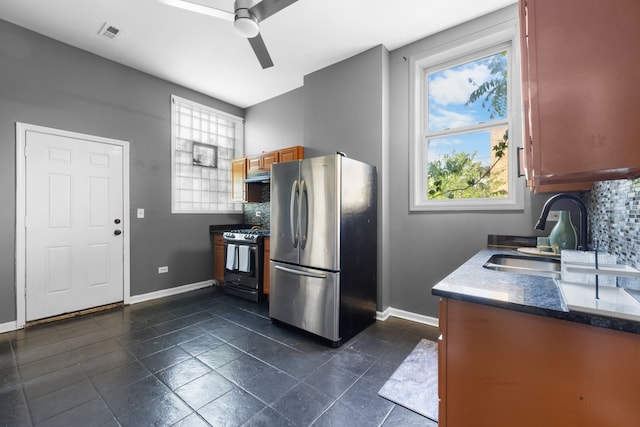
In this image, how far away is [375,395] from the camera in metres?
1.79

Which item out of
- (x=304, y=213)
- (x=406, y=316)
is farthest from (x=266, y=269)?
(x=406, y=316)

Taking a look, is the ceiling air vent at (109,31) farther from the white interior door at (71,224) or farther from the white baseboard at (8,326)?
the white baseboard at (8,326)

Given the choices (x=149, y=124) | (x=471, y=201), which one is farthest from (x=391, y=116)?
(x=149, y=124)

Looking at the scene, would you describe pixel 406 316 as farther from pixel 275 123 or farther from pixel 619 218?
pixel 275 123

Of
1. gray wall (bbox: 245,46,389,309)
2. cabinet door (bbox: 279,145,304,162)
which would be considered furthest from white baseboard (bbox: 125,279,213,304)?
gray wall (bbox: 245,46,389,309)

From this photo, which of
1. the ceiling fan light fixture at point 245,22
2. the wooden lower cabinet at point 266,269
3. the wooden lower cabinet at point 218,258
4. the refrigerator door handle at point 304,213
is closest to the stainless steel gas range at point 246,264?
the wooden lower cabinet at point 266,269

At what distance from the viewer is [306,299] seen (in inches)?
104

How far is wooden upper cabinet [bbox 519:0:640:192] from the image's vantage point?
796mm

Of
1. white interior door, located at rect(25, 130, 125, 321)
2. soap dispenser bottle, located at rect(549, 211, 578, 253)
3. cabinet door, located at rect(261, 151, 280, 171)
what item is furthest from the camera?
cabinet door, located at rect(261, 151, 280, 171)

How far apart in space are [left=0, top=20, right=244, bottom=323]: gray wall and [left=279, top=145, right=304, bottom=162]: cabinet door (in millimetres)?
1678

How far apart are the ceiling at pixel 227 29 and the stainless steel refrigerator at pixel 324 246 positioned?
1411mm

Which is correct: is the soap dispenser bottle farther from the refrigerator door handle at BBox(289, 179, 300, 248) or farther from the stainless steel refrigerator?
the refrigerator door handle at BBox(289, 179, 300, 248)

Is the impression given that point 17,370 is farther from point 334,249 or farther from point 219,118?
point 219,118

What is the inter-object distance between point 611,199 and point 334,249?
1776 mm
